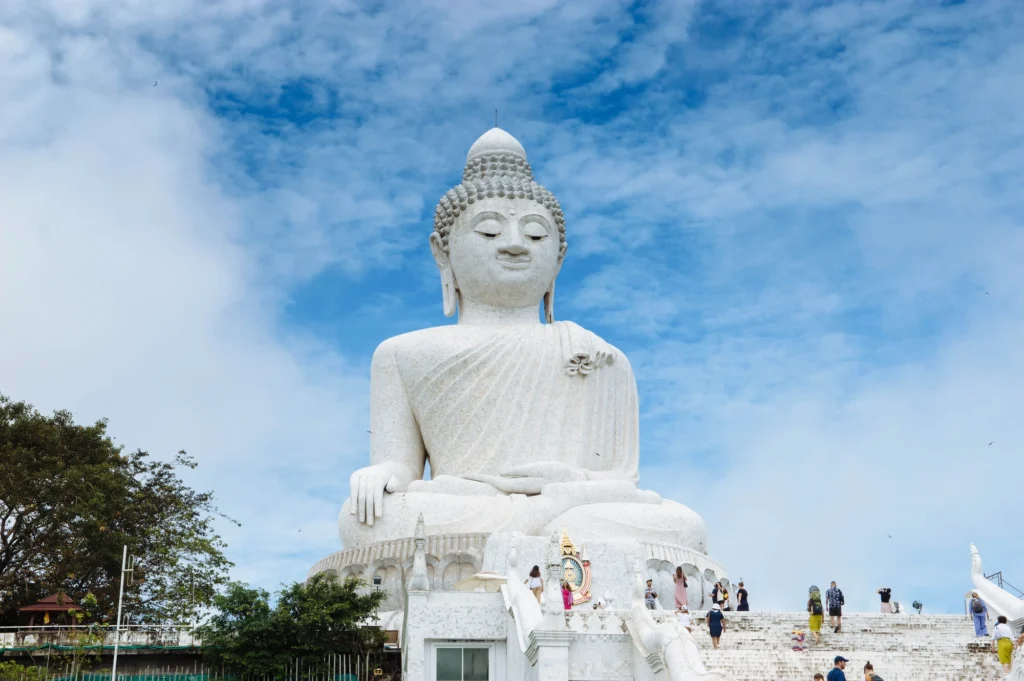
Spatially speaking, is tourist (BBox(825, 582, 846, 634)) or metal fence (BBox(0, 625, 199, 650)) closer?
tourist (BBox(825, 582, 846, 634))

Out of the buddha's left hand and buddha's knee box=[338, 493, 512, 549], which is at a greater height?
the buddha's left hand

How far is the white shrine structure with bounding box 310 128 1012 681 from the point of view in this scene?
15695mm

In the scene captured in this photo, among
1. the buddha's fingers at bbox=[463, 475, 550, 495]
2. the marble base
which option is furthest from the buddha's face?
the marble base

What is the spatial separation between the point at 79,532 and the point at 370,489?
32.9 feet

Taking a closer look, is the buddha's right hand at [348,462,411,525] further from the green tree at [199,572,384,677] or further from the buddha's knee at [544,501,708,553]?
the green tree at [199,572,384,677]

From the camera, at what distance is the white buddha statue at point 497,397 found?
22938 millimetres

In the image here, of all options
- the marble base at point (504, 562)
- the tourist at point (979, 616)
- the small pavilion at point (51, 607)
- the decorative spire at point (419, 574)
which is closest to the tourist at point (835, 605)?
the tourist at point (979, 616)

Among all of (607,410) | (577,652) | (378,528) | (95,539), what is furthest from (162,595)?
(577,652)

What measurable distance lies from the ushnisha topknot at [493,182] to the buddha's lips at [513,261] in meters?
1.15

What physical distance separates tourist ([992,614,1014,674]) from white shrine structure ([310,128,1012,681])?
33cm

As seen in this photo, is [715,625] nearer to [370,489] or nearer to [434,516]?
[434,516]

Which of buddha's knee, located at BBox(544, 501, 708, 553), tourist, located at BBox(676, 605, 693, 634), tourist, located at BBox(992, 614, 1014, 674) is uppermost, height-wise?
buddha's knee, located at BBox(544, 501, 708, 553)

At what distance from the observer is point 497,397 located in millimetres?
24672

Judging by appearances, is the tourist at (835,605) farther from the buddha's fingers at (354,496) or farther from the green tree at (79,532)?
the green tree at (79,532)
